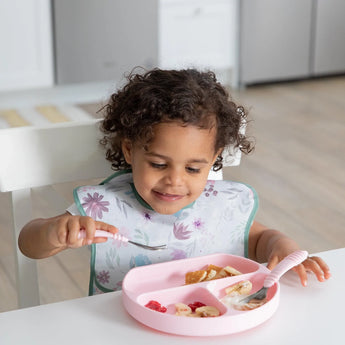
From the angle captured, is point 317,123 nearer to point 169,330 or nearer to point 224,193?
point 224,193

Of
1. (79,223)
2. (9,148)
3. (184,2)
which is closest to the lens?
(79,223)

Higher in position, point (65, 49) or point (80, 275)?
point (65, 49)

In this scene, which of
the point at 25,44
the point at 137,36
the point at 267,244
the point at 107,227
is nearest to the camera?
the point at 107,227

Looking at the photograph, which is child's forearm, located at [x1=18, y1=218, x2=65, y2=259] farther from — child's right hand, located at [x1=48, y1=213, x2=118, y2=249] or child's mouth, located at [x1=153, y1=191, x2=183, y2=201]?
child's mouth, located at [x1=153, y1=191, x2=183, y2=201]

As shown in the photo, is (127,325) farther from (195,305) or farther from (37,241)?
(37,241)

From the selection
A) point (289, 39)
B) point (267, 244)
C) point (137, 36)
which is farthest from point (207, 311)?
point (289, 39)

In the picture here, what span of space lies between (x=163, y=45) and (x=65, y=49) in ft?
1.96

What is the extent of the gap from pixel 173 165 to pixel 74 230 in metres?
0.23

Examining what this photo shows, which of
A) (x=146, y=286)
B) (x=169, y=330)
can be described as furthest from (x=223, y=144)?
(x=169, y=330)

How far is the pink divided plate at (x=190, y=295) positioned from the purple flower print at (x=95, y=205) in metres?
0.27

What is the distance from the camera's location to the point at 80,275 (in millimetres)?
2262

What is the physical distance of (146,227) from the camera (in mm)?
1271

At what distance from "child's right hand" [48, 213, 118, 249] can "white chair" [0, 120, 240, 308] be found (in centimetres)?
22

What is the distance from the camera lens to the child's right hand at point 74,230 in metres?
0.98
